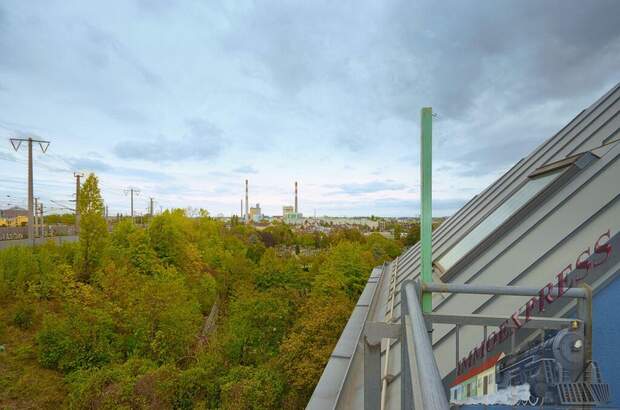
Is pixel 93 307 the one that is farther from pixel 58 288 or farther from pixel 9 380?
pixel 9 380

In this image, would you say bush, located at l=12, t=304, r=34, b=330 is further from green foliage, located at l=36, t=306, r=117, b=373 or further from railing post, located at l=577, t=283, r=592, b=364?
railing post, located at l=577, t=283, r=592, b=364

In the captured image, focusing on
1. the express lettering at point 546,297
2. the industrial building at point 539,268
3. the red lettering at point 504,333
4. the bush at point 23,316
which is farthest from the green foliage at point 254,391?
the bush at point 23,316

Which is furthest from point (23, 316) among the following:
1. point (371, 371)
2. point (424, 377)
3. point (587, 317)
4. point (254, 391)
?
point (587, 317)

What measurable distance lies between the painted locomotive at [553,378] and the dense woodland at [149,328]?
785 centimetres

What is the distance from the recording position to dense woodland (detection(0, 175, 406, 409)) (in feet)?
33.5

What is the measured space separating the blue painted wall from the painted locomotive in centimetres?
24

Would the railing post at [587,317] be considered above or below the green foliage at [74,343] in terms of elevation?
above

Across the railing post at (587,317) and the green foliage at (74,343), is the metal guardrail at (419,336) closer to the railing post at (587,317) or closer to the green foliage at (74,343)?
the railing post at (587,317)

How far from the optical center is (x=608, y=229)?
104 inches

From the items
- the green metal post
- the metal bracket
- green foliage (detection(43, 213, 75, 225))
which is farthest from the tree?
green foliage (detection(43, 213, 75, 225))

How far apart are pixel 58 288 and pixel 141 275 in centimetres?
554

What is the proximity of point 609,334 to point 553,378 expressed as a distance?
2.48ft

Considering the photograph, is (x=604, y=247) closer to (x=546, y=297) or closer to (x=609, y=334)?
(x=609, y=334)

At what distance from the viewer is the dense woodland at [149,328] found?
10203 millimetres
